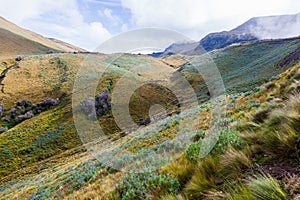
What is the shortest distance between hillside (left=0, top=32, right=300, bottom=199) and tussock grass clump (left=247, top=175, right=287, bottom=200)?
0.06 metres

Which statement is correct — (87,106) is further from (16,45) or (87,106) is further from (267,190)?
(16,45)

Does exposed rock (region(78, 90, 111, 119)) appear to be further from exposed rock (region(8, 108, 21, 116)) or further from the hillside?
exposed rock (region(8, 108, 21, 116))

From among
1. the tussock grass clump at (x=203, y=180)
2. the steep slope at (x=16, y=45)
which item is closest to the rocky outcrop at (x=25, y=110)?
the tussock grass clump at (x=203, y=180)

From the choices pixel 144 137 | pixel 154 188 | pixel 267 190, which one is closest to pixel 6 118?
pixel 144 137

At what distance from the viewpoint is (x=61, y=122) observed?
47344mm

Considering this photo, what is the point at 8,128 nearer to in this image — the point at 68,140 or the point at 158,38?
the point at 68,140

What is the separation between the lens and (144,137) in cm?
1380

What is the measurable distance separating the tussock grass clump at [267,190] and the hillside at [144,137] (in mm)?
58

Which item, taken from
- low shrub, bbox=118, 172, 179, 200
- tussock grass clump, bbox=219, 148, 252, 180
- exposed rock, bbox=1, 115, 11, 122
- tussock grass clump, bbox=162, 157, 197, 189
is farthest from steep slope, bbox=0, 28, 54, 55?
tussock grass clump, bbox=219, 148, 252, 180

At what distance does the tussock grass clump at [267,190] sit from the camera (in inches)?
86.1

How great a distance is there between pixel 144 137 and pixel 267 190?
1176 cm

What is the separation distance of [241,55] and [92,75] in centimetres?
5877

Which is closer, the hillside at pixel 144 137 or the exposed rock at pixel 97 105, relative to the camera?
the hillside at pixel 144 137

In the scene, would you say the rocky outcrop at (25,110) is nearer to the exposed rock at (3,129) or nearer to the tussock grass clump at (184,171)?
the exposed rock at (3,129)
